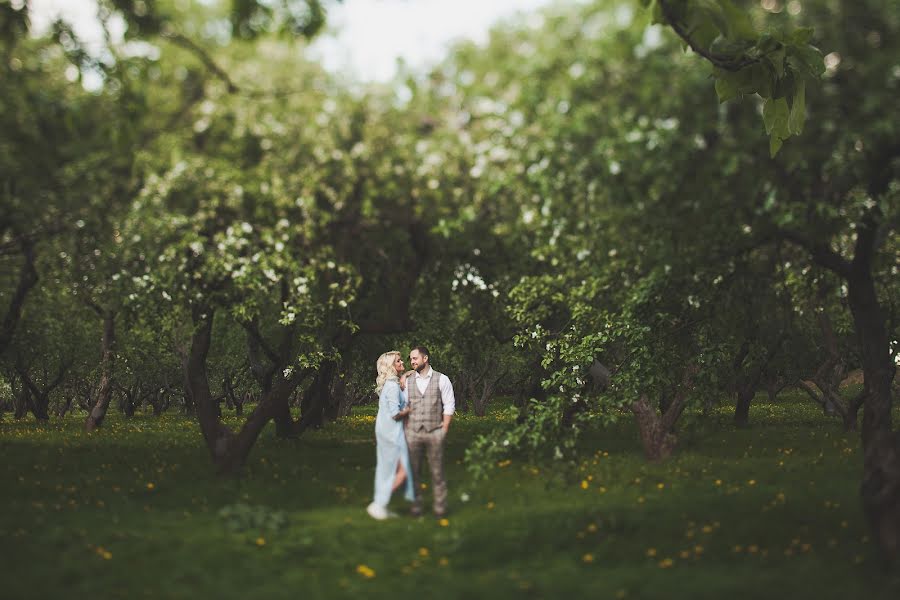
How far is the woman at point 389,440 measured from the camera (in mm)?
11703

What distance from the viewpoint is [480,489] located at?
14023mm

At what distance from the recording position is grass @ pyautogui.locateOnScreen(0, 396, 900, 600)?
8031 millimetres

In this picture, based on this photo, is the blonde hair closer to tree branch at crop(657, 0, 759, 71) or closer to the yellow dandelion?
the yellow dandelion

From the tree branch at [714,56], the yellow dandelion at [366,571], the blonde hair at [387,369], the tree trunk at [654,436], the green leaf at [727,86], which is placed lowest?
the yellow dandelion at [366,571]

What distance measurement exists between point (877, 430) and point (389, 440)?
6.69 meters

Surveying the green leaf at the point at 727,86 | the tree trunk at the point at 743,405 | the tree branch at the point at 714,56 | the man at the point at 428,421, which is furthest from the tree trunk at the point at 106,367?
the green leaf at the point at 727,86

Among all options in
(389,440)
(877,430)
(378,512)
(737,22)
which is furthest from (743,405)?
(737,22)

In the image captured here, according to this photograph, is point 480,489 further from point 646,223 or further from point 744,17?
point 744,17

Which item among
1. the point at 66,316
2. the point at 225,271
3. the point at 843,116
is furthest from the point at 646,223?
the point at 66,316

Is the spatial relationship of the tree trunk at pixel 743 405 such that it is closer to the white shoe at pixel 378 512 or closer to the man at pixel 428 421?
the man at pixel 428 421

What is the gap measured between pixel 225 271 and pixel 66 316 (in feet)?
58.0

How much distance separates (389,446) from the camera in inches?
465

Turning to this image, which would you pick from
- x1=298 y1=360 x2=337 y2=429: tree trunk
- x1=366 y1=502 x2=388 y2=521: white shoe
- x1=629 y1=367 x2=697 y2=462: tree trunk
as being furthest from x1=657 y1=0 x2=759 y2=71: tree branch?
x1=298 y1=360 x2=337 y2=429: tree trunk

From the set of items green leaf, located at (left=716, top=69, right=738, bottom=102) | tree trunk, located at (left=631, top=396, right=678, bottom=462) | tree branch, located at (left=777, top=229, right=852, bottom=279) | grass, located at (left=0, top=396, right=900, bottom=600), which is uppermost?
tree branch, located at (left=777, top=229, right=852, bottom=279)
